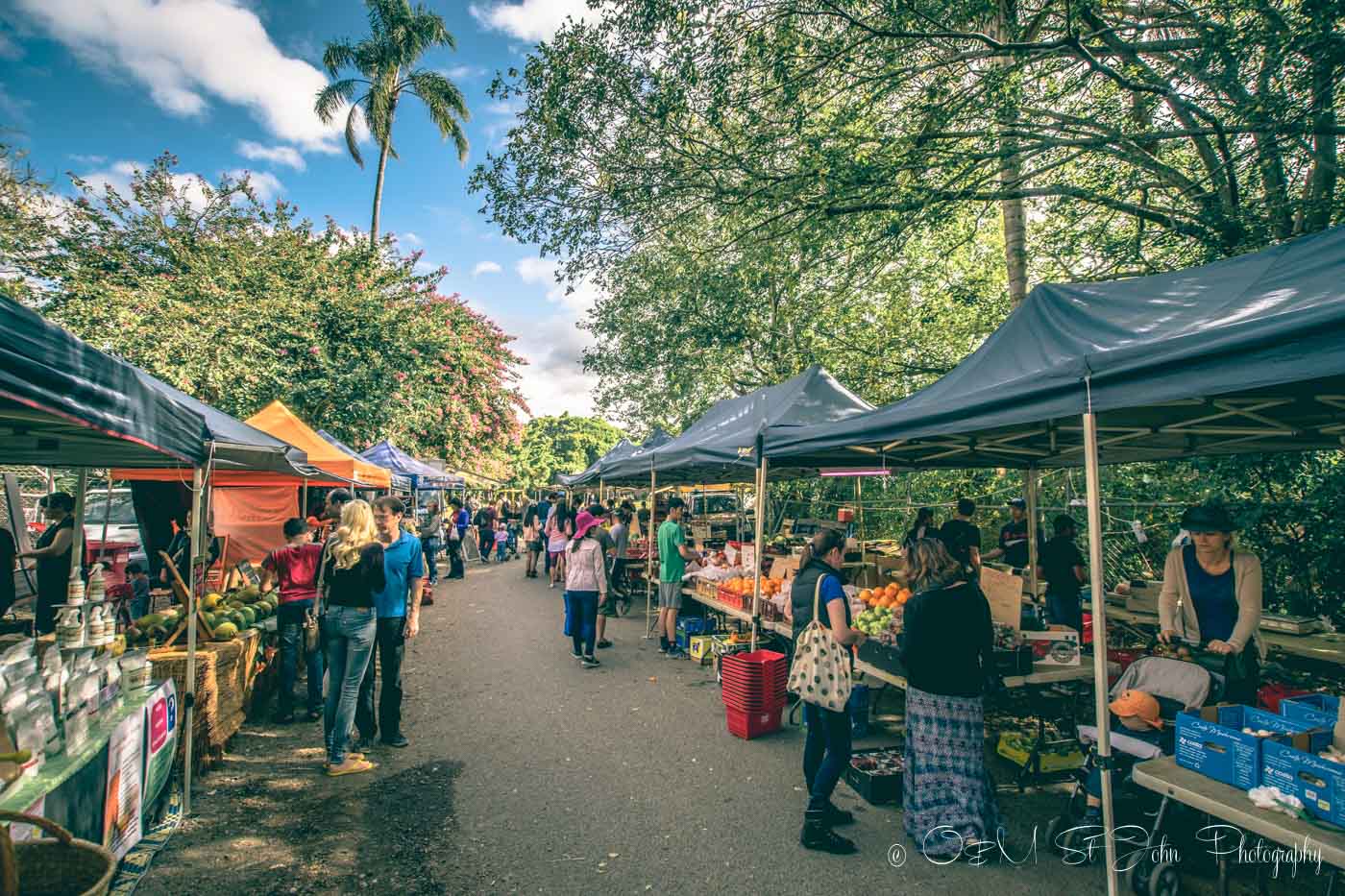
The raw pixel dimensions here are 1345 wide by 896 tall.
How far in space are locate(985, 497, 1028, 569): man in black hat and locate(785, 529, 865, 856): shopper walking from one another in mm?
5797

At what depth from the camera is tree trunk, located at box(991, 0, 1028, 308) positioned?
6.80 meters

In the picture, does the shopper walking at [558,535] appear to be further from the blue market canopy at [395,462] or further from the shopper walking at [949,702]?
the shopper walking at [949,702]

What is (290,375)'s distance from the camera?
51.0ft

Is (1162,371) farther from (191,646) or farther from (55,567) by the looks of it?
(55,567)

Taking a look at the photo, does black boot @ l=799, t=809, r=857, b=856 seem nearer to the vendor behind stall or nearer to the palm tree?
the vendor behind stall

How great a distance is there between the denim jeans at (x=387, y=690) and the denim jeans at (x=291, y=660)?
0.88 m

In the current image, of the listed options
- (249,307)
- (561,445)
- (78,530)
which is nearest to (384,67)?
(249,307)

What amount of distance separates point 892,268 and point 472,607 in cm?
1234

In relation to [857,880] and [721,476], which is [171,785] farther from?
[721,476]

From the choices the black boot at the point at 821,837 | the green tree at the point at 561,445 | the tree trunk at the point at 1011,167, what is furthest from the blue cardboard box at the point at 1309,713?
the green tree at the point at 561,445

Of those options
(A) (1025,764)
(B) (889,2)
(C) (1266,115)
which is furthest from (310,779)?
(C) (1266,115)

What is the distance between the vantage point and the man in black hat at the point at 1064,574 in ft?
25.8

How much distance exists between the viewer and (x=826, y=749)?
4246 millimetres

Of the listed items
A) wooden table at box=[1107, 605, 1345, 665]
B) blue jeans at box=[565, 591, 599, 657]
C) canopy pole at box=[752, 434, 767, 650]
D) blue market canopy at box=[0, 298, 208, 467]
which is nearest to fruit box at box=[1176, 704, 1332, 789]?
wooden table at box=[1107, 605, 1345, 665]
